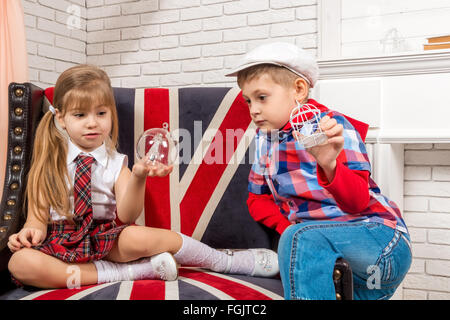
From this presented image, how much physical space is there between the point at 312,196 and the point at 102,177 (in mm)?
657

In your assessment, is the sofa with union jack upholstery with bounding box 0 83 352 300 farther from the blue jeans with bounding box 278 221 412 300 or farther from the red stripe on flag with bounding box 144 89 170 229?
the blue jeans with bounding box 278 221 412 300

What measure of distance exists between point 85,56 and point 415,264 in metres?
2.09

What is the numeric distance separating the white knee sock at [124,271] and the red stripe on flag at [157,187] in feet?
0.88

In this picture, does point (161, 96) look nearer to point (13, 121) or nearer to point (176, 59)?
point (13, 121)

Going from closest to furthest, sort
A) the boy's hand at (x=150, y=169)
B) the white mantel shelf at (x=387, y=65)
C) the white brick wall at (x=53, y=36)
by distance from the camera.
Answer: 1. the boy's hand at (x=150, y=169)
2. the white mantel shelf at (x=387, y=65)
3. the white brick wall at (x=53, y=36)

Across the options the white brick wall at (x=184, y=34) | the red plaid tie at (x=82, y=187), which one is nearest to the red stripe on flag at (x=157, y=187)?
the red plaid tie at (x=82, y=187)

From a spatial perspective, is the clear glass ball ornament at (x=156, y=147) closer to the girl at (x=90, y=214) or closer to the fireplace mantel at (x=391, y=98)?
the girl at (x=90, y=214)

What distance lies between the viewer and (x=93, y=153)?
4.35ft

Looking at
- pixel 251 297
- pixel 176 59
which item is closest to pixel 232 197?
pixel 251 297

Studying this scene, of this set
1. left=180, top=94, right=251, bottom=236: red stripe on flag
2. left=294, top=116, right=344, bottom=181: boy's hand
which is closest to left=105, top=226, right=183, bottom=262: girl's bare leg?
left=180, top=94, right=251, bottom=236: red stripe on flag

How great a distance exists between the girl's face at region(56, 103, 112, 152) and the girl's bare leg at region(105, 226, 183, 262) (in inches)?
12.1

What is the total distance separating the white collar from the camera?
1305mm

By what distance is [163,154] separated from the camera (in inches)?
41.4

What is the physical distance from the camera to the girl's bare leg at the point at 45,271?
105cm
